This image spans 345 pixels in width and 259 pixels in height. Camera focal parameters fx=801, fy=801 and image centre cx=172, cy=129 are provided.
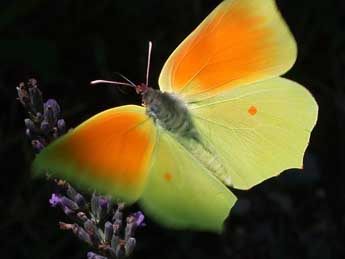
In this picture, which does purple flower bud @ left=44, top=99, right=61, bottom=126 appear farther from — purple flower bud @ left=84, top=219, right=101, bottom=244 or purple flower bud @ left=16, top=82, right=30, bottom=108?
purple flower bud @ left=84, top=219, right=101, bottom=244

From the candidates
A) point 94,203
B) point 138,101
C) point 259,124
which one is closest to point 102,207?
point 94,203

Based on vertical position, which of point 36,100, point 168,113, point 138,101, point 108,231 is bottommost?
point 138,101

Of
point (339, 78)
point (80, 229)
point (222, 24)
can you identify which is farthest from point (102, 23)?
point (80, 229)

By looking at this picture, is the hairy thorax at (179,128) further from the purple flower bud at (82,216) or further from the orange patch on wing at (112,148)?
the purple flower bud at (82,216)

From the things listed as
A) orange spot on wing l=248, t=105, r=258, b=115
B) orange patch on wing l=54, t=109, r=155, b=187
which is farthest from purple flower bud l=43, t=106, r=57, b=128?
orange spot on wing l=248, t=105, r=258, b=115

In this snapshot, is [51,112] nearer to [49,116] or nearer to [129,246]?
[49,116]

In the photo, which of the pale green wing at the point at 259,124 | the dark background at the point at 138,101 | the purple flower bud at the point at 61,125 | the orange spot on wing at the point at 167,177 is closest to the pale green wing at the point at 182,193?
the orange spot on wing at the point at 167,177
